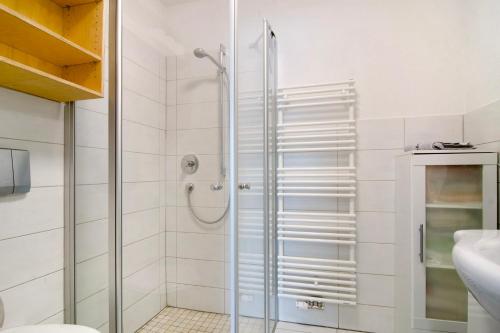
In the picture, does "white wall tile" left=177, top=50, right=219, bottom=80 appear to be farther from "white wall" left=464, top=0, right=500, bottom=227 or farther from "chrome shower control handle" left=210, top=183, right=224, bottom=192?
"white wall" left=464, top=0, right=500, bottom=227

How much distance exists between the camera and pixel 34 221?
1.03 metres

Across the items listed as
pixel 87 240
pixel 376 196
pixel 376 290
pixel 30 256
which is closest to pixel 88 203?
pixel 87 240

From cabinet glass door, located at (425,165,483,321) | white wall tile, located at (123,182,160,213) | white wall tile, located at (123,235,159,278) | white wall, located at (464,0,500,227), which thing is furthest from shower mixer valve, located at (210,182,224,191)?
white wall, located at (464,0,500,227)

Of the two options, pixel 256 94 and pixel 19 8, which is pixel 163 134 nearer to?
pixel 256 94

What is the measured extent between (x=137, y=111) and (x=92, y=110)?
202mm

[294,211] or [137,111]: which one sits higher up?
[137,111]

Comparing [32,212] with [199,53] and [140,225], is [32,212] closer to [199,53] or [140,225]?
[140,225]

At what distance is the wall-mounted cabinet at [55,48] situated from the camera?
0.85m

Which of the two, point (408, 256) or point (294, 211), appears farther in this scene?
point (294, 211)

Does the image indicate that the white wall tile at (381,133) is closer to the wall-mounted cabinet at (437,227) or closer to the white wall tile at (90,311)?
the wall-mounted cabinet at (437,227)

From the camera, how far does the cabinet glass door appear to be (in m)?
1.39

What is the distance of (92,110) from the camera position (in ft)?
3.91

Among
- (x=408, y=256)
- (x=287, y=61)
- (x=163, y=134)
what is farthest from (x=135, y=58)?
(x=408, y=256)

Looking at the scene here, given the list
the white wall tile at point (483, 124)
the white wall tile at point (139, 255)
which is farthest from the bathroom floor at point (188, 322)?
the white wall tile at point (483, 124)
